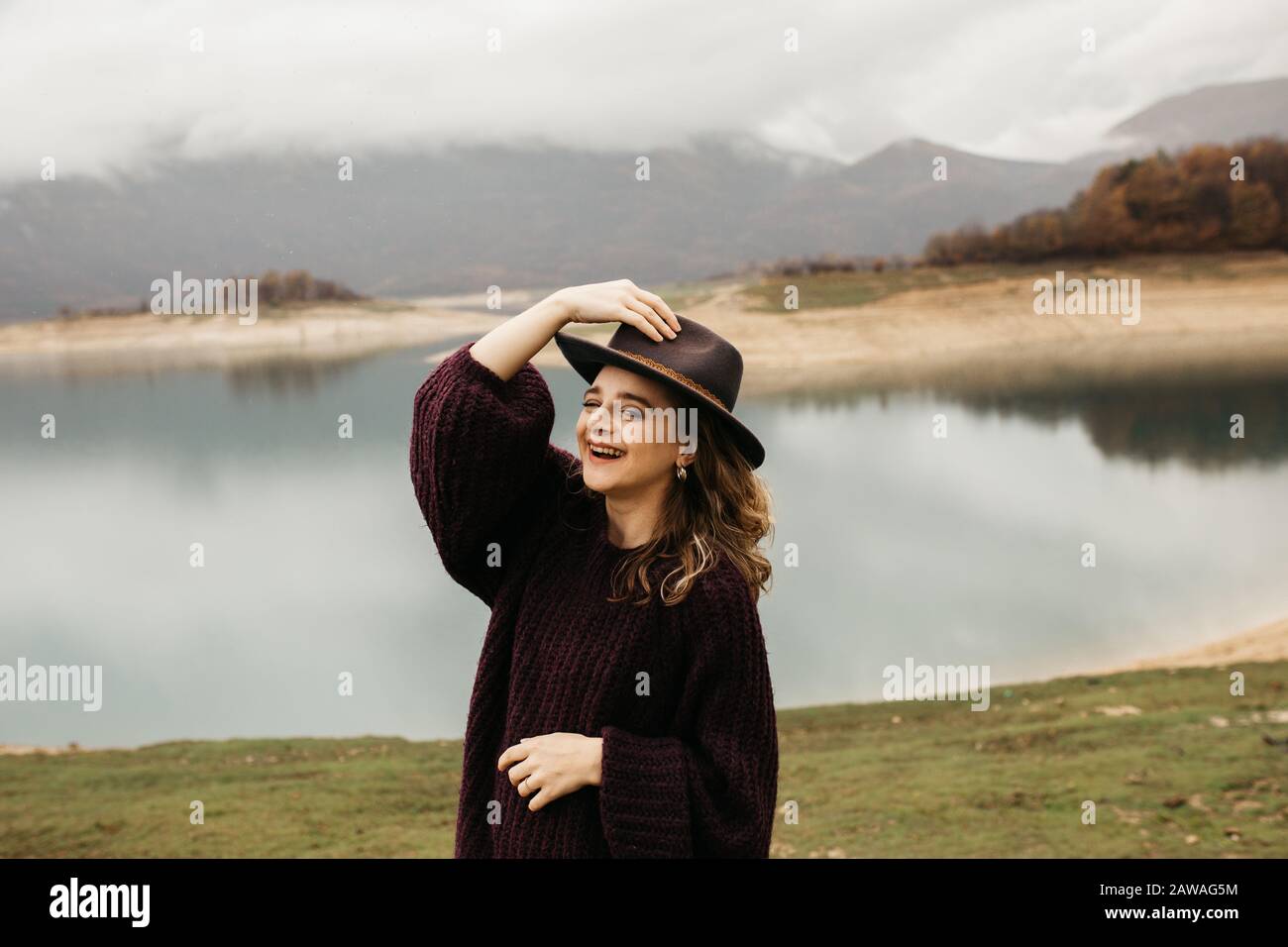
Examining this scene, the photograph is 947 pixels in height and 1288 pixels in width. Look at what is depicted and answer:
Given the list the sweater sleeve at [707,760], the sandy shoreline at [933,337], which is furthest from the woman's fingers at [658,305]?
the sandy shoreline at [933,337]

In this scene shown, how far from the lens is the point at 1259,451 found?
27.2m

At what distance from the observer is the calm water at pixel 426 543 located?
64.7 feet

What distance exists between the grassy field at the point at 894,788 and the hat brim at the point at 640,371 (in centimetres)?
550

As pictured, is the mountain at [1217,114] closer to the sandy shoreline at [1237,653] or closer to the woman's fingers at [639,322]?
the sandy shoreline at [1237,653]

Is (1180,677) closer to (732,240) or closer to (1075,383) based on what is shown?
(1075,383)

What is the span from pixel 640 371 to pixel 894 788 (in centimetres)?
725

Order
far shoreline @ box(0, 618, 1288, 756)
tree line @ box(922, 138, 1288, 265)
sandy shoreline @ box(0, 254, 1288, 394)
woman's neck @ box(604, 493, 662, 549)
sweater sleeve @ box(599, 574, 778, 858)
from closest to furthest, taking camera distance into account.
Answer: sweater sleeve @ box(599, 574, 778, 858) < woman's neck @ box(604, 493, 662, 549) < far shoreline @ box(0, 618, 1288, 756) < sandy shoreline @ box(0, 254, 1288, 394) < tree line @ box(922, 138, 1288, 265)

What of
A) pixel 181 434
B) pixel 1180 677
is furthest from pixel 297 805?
pixel 181 434

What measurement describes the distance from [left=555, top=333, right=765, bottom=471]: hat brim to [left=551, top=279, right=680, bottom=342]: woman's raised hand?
60mm

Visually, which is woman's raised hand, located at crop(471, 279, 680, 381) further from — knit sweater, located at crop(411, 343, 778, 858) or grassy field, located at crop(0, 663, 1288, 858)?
grassy field, located at crop(0, 663, 1288, 858)

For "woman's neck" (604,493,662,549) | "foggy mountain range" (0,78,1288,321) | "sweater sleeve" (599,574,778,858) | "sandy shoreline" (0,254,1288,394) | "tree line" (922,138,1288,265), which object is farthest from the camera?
"foggy mountain range" (0,78,1288,321)

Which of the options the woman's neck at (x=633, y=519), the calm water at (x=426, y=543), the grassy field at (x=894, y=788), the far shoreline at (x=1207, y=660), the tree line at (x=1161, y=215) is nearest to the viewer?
the woman's neck at (x=633, y=519)

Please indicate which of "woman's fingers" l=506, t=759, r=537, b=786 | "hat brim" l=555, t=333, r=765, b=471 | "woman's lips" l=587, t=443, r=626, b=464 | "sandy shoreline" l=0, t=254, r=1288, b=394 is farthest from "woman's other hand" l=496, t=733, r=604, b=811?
"sandy shoreline" l=0, t=254, r=1288, b=394

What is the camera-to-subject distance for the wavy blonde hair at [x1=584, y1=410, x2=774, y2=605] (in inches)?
70.1
